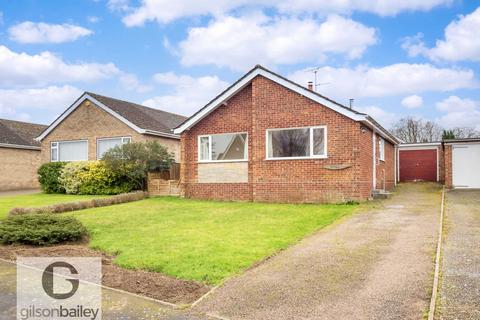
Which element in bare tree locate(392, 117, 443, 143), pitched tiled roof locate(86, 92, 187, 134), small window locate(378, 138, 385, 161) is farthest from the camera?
bare tree locate(392, 117, 443, 143)

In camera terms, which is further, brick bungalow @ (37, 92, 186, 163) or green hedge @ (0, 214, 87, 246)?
brick bungalow @ (37, 92, 186, 163)

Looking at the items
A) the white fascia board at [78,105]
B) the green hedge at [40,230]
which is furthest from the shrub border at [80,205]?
the white fascia board at [78,105]

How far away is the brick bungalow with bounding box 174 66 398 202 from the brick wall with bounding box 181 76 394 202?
0.12 feet

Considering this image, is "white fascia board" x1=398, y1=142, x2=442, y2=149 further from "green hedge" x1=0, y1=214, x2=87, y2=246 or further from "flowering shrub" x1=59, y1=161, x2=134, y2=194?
"green hedge" x1=0, y1=214, x2=87, y2=246

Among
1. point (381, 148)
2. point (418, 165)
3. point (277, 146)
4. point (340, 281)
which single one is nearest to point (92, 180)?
point (277, 146)

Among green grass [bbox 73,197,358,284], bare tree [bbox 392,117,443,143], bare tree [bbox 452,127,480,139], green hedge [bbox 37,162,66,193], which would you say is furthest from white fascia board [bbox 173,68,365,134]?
bare tree [bbox 392,117,443,143]

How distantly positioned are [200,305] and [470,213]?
1041 centimetres

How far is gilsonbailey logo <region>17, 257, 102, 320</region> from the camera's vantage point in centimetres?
536

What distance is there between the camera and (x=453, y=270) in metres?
6.57

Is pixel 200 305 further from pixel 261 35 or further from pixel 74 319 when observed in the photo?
pixel 261 35

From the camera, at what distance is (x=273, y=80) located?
1683 centimetres

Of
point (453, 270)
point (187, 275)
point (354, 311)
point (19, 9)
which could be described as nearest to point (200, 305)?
point (187, 275)

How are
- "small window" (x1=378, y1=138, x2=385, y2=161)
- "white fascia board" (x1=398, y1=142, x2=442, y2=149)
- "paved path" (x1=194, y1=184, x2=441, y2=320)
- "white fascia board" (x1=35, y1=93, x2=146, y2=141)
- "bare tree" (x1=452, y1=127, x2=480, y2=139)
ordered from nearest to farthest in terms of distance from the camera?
"paved path" (x1=194, y1=184, x2=441, y2=320) < "small window" (x1=378, y1=138, x2=385, y2=161) < "white fascia board" (x1=35, y1=93, x2=146, y2=141) < "white fascia board" (x1=398, y1=142, x2=442, y2=149) < "bare tree" (x1=452, y1=127, x2=480, y2=139)

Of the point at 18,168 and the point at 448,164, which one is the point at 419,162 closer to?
the point at 448,164
